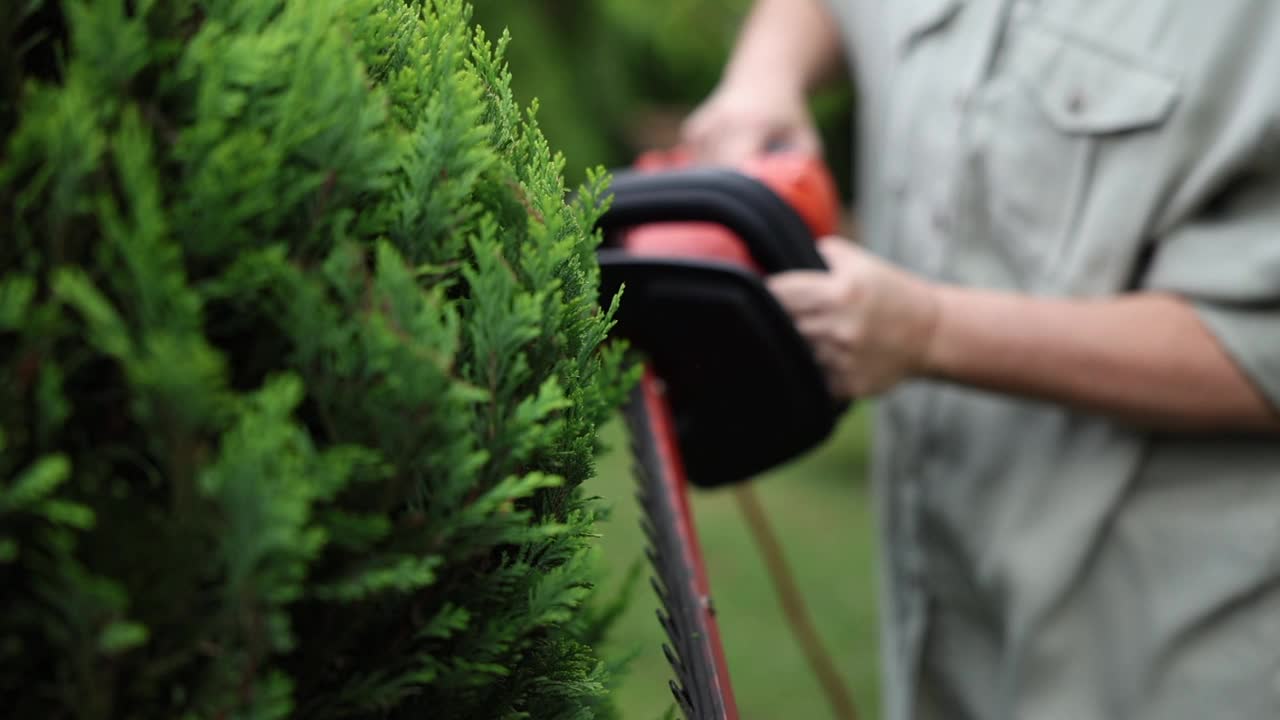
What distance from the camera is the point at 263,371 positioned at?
61 centimetres

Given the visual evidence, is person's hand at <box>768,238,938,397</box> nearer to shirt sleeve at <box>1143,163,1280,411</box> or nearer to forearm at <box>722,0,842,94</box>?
shirt sleeve at <box>1143,163,1280,411</box>

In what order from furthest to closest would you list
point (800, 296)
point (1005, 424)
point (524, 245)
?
point (1005, 424), point (800, 296), point (524, 245)

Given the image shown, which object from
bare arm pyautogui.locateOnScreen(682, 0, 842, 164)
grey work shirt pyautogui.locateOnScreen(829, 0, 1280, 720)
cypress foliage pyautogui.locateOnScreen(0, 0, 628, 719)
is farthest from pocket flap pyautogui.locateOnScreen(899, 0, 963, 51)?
cypress foliage pyautogui.locateOnScreen(0, 0, 628, 719)

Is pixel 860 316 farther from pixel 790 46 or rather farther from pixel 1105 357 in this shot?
pixel 790 46

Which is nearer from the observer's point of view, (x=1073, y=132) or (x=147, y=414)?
(x=147, y=414)

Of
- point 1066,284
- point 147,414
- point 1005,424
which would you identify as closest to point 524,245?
point 147,414

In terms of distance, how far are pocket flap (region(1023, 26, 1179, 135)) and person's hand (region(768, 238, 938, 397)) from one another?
1.04 ft

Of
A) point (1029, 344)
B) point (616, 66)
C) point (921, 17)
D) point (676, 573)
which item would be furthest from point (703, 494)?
point (616, 66)

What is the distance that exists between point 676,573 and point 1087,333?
29.8 inches

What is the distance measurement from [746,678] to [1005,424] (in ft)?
8.89

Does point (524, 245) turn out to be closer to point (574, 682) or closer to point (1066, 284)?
point (574, 682)

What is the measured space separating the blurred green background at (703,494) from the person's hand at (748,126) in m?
0.36

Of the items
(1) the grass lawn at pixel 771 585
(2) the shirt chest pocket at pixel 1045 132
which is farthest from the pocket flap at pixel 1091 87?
(1) the grass lawn at pixel 771 585

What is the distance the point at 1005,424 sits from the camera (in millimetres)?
1768
